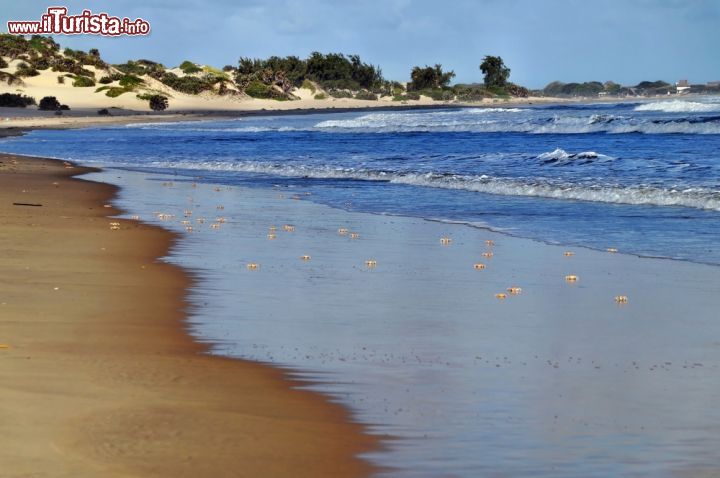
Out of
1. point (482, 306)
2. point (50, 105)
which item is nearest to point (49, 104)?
point (50, 105)

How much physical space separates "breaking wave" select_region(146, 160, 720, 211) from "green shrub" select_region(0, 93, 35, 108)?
4428cm

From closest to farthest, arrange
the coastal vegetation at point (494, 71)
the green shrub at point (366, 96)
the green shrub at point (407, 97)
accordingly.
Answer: the green shrub at point (407, 97)
the green shrub at point (366, 96)
the coastal vegetation at point (494, 71)

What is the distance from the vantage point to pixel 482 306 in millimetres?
9648

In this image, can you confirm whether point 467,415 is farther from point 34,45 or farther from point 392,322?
point 34,45

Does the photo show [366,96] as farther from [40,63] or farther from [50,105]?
[50,105]

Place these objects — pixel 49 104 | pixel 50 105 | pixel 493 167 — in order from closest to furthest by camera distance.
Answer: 1. pixel 493 167
2. pixel 50 105
3. pixel 49 104

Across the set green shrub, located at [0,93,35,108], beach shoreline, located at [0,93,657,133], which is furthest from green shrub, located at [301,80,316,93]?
green shrub, located at [0,93,35,108]

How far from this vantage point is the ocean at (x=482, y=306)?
19.3 ft

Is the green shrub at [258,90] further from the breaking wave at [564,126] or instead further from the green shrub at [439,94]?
the breaking wave at [564,126]

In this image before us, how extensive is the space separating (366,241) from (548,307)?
198 inches

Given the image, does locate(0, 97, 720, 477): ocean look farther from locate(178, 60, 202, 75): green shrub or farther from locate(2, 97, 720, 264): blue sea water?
locate(178, 60, 202, 75): green shrub

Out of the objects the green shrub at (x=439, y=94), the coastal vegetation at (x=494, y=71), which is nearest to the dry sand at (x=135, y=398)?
the green shrub at (x=439, y=94)

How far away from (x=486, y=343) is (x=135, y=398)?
110 inches

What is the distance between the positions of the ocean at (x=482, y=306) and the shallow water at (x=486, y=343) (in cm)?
2
